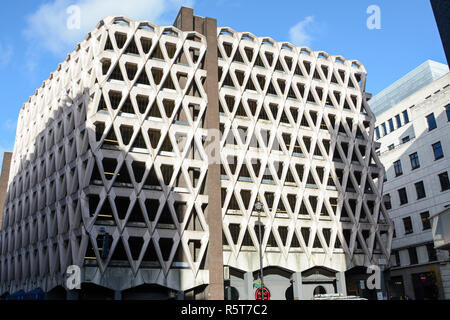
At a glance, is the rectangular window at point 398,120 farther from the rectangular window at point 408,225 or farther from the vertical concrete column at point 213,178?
the vertical concrete column at point 213,178

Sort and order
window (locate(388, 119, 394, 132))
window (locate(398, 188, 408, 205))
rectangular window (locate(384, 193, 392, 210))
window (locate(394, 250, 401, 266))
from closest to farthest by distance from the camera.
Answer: window (locate(398, 188, 408, 205)) < window (locate(394, 250, 401, 266)) < rectangular window (locate(384, 193, 392, 210)) < window (locate(388, 119, 394, 132))

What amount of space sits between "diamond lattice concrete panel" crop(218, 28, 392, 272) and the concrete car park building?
0.60 ft

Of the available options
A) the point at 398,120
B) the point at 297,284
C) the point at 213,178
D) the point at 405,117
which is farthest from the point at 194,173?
the point at 398,120

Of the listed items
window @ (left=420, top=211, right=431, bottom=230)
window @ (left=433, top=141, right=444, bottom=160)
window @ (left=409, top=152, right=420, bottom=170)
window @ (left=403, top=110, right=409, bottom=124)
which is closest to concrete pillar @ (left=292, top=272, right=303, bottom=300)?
window @ (left=420, top=211, right=431, bottom=230)

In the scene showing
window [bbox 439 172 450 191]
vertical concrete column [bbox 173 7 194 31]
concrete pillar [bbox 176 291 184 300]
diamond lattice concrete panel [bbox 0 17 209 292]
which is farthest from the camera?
window [bbox 439 172 450 191]

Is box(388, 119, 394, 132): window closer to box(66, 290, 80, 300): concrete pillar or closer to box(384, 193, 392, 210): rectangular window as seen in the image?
box(384, 193, 392, 210): rectangular window

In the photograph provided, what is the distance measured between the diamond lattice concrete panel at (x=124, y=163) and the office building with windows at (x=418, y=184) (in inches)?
→ 1280

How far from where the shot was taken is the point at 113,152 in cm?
4466

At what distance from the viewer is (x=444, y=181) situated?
58.8 m

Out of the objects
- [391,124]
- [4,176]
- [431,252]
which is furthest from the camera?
[4,176]

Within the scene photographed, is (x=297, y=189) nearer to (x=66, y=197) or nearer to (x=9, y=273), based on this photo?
(x=66, y=197)

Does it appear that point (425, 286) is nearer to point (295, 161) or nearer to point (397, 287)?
point (397, 287)

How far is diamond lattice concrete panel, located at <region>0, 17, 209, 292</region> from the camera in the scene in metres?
43.4

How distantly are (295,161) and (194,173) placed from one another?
13.1 m
